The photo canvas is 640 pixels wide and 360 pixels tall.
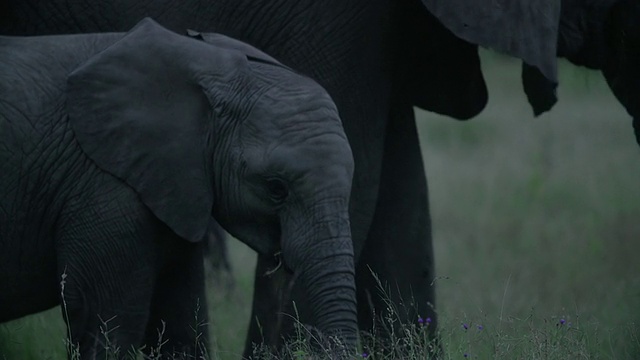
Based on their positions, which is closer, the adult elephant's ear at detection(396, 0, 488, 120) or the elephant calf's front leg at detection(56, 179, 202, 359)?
the elephant calf's front leg at detection(56, 179, 202, 359)

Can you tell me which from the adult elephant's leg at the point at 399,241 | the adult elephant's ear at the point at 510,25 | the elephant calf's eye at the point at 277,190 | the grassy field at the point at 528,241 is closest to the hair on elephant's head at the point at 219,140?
the elephant calf's eye at the point at 277,190

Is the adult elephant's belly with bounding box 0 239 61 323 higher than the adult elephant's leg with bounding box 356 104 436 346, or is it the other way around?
the adult elephant's belly with bounding box 0 239 61 323

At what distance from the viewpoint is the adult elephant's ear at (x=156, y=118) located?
5.78 meters

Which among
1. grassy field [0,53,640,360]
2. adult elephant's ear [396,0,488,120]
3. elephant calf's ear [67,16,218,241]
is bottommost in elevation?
grassy field [0,53,640,360]

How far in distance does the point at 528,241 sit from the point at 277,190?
475 cm

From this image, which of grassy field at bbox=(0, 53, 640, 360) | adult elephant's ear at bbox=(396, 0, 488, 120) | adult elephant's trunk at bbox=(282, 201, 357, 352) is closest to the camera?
adult elephant's trunk at bbox=(282, 201, 357, 352)

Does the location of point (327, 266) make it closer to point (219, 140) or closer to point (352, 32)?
point (219, 140)

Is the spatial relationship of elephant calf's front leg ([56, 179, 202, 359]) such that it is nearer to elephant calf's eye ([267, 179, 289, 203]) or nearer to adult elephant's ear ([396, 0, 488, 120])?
elephant calf's eye ([267, 179, 289, 203])

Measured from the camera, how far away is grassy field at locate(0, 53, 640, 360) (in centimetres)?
647

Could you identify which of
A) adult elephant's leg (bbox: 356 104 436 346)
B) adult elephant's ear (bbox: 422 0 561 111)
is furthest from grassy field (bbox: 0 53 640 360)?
adult elephant's ear (bbox: 422 0 561 111)

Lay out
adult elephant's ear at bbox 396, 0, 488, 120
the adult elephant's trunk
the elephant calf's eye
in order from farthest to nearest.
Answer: adult elephant's ear at bbox 396, 0, 488, 120
the elephant calf's eye
the adult elephant's trunk

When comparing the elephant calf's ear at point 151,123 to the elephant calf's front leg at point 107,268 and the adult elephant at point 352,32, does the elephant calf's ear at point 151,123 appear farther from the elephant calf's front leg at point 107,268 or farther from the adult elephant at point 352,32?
the adult elephant at point 352,32

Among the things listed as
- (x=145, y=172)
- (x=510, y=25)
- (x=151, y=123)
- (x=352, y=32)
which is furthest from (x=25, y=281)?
(x=510, y=25)

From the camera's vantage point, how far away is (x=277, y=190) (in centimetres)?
573
